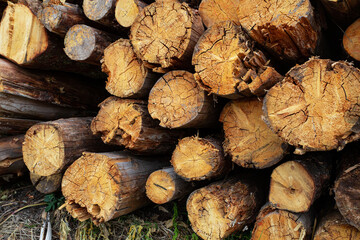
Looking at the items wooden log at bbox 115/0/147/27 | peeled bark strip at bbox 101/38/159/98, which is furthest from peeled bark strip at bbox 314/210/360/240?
wooden log at bbox 115/0/147/27

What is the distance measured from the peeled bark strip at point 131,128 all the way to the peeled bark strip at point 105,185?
15 centimetres

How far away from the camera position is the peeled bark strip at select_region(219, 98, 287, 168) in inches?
86.7

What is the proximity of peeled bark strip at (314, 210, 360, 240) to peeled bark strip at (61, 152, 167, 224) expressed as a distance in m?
1.39

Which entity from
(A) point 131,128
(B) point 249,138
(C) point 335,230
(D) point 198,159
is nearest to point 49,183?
(A) point 131,128

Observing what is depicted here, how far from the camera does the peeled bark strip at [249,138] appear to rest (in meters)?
2.20

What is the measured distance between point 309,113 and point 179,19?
1123 mm

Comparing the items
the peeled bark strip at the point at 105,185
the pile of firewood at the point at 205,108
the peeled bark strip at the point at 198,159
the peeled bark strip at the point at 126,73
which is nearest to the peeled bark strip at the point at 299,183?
the pile of firewood at the point at 205,108

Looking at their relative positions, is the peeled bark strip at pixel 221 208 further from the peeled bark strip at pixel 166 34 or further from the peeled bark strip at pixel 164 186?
the peeled bark strip at pixel 166 34

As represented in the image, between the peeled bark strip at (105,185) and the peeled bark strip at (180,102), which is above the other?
the peeled bark strip at (180,102)

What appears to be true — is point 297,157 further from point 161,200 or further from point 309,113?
point 161,200

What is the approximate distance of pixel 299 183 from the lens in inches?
79.1

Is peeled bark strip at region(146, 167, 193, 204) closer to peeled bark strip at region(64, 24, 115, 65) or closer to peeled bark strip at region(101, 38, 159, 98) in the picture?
peeled bark strip at region(101, 38, 159, 98)

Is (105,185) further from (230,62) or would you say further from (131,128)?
(230,62)

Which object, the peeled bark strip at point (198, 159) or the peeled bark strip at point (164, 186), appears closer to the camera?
the peeled bark strip at point (198, 159)
